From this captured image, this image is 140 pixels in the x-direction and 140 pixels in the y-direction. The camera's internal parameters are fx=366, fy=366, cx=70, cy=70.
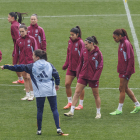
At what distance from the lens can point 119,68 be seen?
27.6 feet

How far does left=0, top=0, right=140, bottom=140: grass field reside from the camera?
7.59 meters

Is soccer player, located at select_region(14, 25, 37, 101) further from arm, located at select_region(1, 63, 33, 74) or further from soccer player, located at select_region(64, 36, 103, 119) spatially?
arm, located at select_region(1, 63, 33, 74)

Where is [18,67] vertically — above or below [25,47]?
below

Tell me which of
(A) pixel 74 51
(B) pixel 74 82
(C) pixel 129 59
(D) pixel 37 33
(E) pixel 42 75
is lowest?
(B) pixel 74 82

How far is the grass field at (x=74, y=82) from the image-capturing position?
299 inches

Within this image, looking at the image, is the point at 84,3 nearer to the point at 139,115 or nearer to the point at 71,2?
the point at 71,2

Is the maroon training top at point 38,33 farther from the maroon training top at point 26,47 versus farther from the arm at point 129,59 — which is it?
the arm at point 129,59

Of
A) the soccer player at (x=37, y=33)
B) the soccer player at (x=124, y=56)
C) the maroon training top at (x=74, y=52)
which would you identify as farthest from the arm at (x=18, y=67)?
the soccer player at (x=37, y=33)

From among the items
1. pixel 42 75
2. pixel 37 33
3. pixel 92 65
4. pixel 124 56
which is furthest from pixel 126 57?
pixel 37 33

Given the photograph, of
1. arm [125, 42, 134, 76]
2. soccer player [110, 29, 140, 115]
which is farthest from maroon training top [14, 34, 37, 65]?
arm [125, 42, 134, 76]

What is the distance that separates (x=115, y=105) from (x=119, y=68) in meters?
1.32

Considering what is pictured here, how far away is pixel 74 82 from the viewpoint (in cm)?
1169

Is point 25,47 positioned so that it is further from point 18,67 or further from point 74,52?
point 18,67

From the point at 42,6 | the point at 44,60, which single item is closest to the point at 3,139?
the point at 44,60
